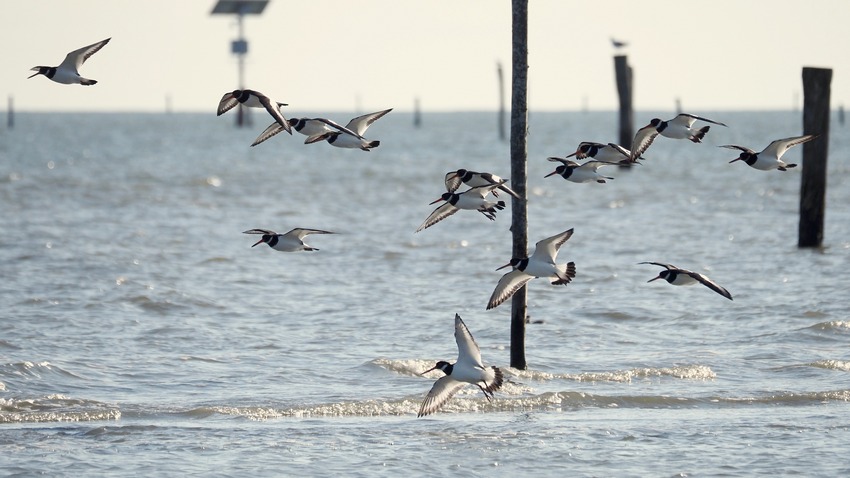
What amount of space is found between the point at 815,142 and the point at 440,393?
12.5 metres

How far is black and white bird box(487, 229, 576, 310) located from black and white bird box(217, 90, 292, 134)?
2.15m

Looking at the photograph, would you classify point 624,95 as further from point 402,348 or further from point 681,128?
point 681,128

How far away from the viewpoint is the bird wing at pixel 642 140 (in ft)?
36.6

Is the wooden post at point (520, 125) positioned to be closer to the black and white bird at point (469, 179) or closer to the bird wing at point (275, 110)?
the black and white bird at point (469, 179)

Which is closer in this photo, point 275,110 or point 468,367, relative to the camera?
point 468,367

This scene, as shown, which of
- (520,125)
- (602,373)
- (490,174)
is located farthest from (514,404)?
(520,125)

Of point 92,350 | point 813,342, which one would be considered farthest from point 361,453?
point 813,342

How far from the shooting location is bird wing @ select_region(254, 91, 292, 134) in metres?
9.98

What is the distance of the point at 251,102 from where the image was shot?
11.1 m

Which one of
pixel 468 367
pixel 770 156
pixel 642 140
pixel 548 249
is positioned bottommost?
pixel 468 367

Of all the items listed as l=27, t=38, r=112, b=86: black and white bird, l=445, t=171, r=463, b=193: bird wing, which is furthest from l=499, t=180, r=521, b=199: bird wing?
l=27, t=38, r=112, b=86: black and white bird

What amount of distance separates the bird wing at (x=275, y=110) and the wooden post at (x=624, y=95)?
95.7 ft

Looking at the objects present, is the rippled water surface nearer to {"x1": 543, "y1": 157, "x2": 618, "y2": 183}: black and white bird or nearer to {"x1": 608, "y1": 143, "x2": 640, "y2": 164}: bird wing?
{"x1": 543, "y1": 157, "x2": 618, "y2": 183}: black and white bird

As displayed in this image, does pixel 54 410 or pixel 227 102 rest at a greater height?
pixel 227 102
